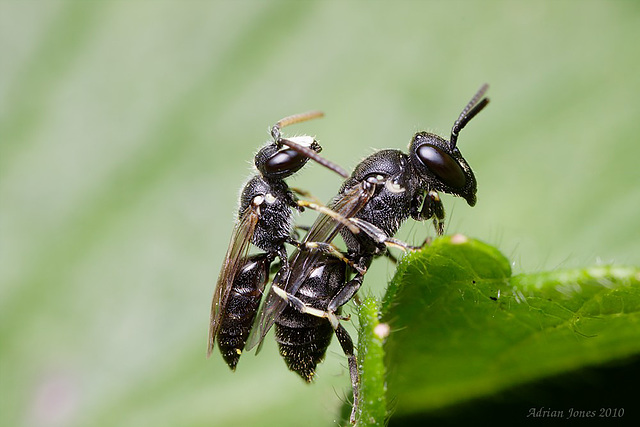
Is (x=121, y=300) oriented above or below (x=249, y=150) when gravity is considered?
below

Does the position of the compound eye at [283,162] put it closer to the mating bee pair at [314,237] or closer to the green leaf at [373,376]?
the mating bee pair at [314,237]

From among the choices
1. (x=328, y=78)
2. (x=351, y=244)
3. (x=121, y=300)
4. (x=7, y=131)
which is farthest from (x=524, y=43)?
(x=7, y=131)

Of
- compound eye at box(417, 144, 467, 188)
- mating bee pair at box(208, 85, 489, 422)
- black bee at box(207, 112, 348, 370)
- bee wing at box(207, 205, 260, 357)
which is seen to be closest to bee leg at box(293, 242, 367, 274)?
mating bee pair at box(208, 85, 489, 422)

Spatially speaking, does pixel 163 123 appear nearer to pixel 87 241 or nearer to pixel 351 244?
pixel 87 241

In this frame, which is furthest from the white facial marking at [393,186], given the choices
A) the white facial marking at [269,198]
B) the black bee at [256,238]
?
the white facial marking at [269,198]

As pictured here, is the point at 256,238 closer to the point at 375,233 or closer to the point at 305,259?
the point at 305,259

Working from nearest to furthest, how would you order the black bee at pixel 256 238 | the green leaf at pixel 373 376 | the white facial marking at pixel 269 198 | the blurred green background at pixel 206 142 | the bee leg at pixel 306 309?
the green leaf at pixel 373 376 → the bee leg at pixel 306 309 → the black bee at pixel 256 238 → the white facial marking at pixel 269 198 → the blurred green background at pixel 206 142
